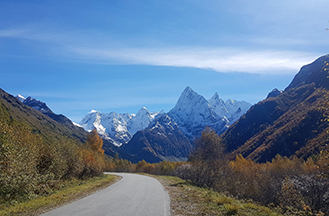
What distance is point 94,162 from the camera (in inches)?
1481

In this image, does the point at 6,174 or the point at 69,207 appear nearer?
the point at 69,207

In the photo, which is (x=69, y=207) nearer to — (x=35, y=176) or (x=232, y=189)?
(x=35, y=176)

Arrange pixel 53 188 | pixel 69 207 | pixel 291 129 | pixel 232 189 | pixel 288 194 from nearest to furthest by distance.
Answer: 1. pixel 69 207
2. pixel 53 188
3. pixel 288 194
4. pixel 232 189
5. pixel 291 129

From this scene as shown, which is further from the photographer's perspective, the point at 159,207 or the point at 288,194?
the point at 288,194

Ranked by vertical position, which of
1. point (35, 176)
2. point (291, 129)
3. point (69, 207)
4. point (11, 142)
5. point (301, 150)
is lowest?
point (301, 150)

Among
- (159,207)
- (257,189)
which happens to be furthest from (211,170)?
(159,207)

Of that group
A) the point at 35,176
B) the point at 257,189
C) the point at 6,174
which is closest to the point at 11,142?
the point at 6,174

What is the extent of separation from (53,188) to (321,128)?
17998 cm

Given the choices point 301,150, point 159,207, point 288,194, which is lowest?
point 301,150

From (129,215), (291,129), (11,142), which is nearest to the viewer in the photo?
(129,215)

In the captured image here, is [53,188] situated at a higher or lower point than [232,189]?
higher

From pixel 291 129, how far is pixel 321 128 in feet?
93.5

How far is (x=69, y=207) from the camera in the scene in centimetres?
1330

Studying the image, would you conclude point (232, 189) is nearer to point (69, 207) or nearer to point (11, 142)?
point (69, 207)
